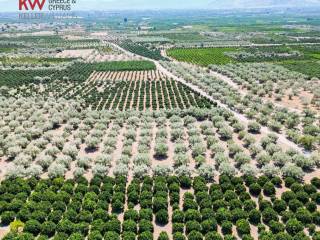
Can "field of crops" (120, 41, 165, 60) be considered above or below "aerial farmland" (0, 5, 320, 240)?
above

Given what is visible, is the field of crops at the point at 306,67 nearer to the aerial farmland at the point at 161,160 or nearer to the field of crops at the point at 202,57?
the aerial farmland at the point at 161,160

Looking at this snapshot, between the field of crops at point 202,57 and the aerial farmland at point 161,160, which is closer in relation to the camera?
the aerial farmland at point 161,160

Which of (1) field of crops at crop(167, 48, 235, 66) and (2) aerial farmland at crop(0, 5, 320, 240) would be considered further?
(1) field of crops at crop(167, 48, 235, 66)

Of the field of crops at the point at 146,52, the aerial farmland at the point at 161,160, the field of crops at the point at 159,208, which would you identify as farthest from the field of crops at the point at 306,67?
the field of crops at the point at 159,208

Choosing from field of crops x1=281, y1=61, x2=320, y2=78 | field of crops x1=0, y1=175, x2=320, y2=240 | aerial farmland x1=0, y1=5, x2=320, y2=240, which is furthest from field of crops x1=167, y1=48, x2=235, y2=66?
field of crops x1=0, y1=175, x2=320, y2=240

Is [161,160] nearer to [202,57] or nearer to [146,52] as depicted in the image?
[202,57]

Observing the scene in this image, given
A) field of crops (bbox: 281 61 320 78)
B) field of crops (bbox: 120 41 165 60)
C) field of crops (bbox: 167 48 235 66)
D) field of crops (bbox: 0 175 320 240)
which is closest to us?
field of crops (bbox: 0 175 320 240)

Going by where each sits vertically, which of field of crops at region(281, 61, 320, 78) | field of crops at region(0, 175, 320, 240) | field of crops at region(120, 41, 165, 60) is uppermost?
field of crops at region(120, 41, 165, 60)

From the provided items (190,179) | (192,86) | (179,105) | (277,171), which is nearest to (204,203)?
(190,179)

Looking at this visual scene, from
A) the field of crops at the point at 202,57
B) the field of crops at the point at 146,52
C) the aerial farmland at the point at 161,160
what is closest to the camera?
the aerial farmland at the point at 161,160

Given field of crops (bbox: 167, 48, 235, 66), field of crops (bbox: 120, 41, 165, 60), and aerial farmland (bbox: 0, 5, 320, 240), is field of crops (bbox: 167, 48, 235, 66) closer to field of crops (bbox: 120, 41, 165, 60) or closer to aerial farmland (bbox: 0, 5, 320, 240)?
field of crops (bbox: 120, 41, 165, 60)

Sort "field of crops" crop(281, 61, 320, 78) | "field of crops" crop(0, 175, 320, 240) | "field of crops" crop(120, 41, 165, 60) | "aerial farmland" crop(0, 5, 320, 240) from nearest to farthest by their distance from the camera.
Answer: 1. "field of crops" crop(0, 175, 320, 240)
2. "aerial farmland" crop(0, 5, 320, 240)
3. "field of crops" crop(281, 61, 320, 78)
4. "field of crops" crop(120, 41, 165, 60)
